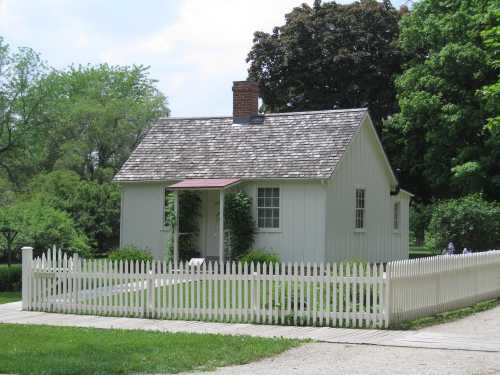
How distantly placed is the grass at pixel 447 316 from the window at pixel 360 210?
392 inches

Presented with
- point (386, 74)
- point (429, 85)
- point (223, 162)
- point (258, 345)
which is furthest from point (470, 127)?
point (258, 345)

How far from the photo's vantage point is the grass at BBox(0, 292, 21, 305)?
18953 millimetres

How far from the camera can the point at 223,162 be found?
89.2ft

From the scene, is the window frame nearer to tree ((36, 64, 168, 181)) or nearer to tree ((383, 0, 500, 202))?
tree ((383, 0, 500, 202))

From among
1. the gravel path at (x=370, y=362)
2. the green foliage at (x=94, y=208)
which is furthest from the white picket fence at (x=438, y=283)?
the green foliage at (x=94, y=208)

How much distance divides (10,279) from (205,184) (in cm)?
668

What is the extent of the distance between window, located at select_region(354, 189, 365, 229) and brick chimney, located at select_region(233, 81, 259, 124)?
4615mm

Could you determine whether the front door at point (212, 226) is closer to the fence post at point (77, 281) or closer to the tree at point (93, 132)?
the fence post at point (77, 281)

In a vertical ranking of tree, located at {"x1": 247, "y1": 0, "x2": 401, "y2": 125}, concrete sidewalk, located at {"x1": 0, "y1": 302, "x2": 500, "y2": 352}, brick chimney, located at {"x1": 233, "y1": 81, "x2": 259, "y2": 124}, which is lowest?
concrete sidewalk, located at {"x1": 0, "y1": 302, "x2": 500, "y2": 352}

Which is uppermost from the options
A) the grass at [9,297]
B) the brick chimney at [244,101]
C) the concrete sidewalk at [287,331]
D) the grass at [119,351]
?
the brick chimney at [244,101]

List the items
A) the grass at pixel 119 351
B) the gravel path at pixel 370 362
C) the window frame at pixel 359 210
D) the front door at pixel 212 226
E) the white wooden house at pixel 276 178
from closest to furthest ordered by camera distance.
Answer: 1. the gravel path at pixel 370 362
2. the grass at pixel 119 351
3. the white wooden house at pixel 276 178
4. the front door at pixel 212 226
5. the window frame at pixel 359 210

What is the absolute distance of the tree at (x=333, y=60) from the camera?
42.3m

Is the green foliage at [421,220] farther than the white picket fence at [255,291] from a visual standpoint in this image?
Yes

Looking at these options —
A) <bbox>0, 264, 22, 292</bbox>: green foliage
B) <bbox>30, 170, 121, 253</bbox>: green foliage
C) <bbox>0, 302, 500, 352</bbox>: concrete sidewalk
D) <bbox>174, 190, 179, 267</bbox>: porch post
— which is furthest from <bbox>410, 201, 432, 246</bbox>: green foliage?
<bbox>0, 302, 500, 352</bbox>: concrete sidewalk
